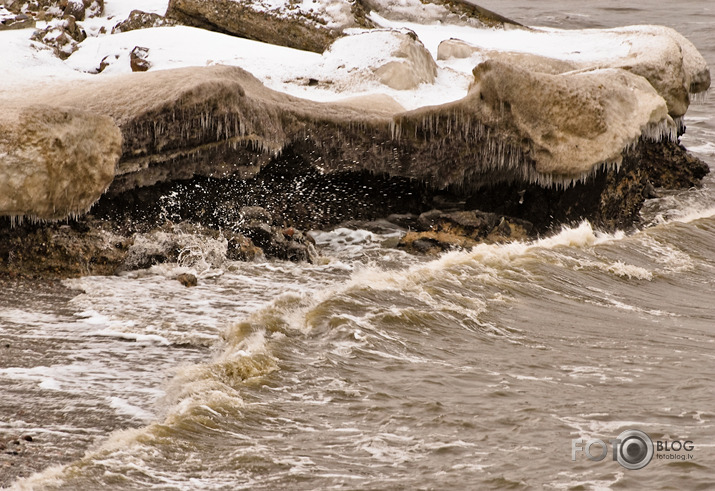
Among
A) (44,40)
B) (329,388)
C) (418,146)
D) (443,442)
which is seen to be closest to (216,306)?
(329,388)

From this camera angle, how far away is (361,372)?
17.1ft

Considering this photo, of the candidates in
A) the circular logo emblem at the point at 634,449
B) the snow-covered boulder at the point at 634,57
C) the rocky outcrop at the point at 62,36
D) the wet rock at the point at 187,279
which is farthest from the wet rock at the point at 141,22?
the circular logo emblem at the point at 634,449

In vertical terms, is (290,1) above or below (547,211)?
above

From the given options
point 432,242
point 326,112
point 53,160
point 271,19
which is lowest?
point 432,242

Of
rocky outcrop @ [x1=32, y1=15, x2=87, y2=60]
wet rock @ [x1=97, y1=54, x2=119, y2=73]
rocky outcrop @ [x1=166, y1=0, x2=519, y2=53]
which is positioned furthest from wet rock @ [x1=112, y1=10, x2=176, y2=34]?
wet rock @ [x1=97, y1=54, x2=119, y2=73]

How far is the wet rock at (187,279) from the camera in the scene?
6.98m

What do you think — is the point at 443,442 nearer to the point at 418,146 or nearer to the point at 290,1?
the point at 418,146

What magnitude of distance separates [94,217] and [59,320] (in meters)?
1.76

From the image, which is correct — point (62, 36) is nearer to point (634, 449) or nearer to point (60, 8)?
point (60, 8)

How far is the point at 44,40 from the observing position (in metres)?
11.8

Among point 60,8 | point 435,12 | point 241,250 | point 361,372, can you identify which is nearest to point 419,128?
point 241,250

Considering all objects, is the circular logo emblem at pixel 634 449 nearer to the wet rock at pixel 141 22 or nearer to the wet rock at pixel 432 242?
the wet rock at pixel 432 242

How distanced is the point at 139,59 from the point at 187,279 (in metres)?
4.64

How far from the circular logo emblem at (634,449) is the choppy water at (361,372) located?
70 millimetres
